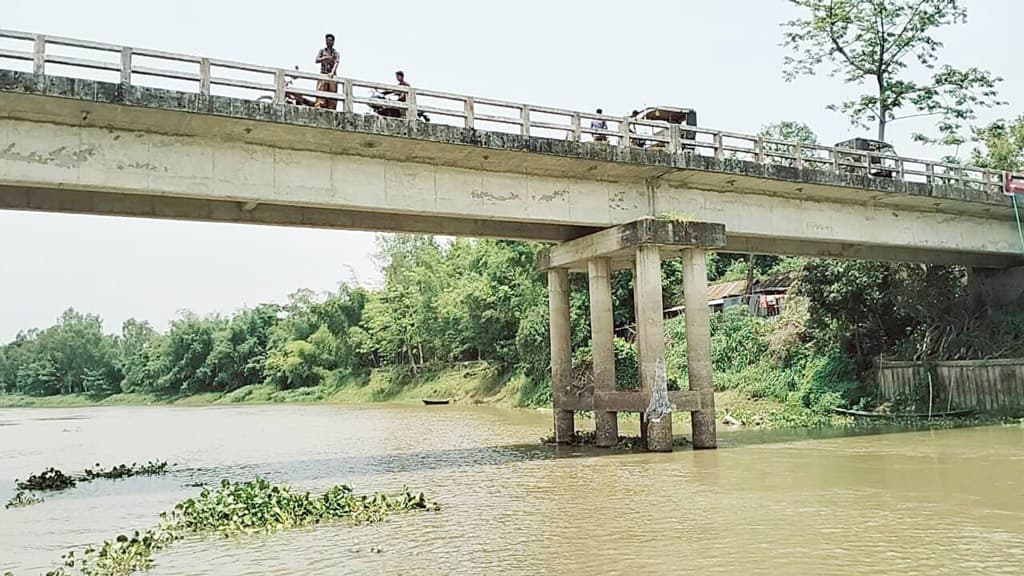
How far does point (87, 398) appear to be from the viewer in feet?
358

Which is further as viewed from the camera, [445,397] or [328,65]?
[445,397]

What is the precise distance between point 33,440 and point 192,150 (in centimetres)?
2310

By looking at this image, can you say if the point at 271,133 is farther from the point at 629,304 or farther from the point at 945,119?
the point at 945,119

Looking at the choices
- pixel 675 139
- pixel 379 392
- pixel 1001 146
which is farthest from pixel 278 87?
pixel 379 392

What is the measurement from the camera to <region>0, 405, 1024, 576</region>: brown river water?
350 inches

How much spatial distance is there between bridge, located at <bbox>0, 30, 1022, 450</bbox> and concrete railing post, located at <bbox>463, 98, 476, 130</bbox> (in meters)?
0.03

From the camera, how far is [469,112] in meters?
18.8

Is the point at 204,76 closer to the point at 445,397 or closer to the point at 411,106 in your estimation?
the point at 411,106


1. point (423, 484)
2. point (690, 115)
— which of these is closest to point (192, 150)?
point (423, 484)

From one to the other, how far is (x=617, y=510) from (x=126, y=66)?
11.7 metres

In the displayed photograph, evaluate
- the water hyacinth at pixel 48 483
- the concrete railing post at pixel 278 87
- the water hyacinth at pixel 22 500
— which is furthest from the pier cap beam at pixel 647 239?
the water hyacinth at pixel 22 500

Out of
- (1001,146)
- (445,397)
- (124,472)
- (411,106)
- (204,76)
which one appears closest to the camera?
(204,76)

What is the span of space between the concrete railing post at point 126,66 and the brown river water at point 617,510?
7.55 metres

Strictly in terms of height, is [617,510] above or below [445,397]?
below
